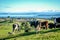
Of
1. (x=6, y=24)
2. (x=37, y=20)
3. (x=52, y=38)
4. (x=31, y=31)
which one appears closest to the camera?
(x=52, y=38)

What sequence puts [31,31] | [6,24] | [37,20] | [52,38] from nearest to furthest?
[52,38] → [31,31] → [37,20] → [6,24]

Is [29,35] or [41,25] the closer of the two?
[29,35]

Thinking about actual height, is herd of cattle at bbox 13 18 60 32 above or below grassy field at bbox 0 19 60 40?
above

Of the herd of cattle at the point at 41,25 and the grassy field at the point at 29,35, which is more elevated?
the herd of cattle at the point at 41,25

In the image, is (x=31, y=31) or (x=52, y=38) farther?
(x=31, y=31)

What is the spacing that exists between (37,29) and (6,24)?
2.31 metres

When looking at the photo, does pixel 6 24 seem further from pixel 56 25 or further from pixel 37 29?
pixel 56 25

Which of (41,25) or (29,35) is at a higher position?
(41,25)

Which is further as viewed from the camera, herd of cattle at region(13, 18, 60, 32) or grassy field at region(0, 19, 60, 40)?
herd of cattle at region(13, 18, 60, 32)

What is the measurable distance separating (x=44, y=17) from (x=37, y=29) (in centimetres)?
160

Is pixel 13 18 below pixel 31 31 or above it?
above

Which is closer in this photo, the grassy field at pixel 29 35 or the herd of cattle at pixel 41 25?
the grassy field at pixel 29 35

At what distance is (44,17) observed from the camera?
32.3 ft

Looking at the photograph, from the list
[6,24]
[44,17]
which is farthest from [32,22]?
[6,24]
